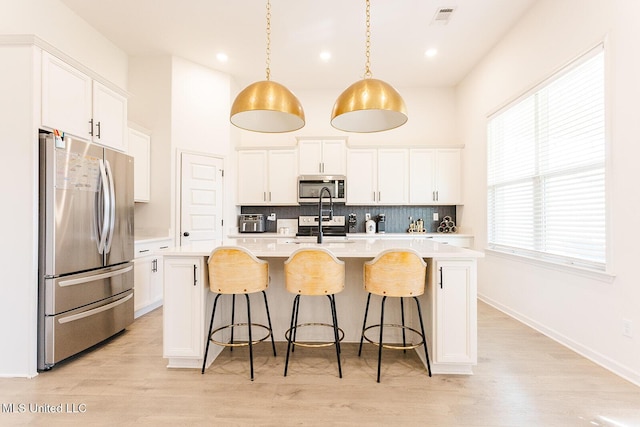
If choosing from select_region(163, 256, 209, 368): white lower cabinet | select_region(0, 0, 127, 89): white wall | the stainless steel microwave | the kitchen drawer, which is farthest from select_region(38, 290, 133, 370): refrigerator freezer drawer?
the stainless steel microwave

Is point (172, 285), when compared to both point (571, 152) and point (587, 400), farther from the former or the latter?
point (571, 152)

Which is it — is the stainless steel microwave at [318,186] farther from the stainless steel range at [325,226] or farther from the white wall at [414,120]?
the white wall at [414,120]

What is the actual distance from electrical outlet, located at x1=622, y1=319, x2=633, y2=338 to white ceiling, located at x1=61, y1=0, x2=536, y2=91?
3.07 metres

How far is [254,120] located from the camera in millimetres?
2664

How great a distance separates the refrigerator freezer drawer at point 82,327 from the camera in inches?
87.6

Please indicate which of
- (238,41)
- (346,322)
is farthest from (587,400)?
(238,41)

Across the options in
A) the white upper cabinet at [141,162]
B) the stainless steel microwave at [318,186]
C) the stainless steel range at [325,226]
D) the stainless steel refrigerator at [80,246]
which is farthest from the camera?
the stainless steel range at [325,226]

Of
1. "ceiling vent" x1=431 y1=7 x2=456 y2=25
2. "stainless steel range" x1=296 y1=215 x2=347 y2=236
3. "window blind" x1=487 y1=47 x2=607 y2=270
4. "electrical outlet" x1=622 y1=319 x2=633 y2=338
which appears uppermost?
"ceiling vent" x1=431 y1=7 x2=456 y2=25

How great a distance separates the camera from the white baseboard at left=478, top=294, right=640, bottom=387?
6.92 ft

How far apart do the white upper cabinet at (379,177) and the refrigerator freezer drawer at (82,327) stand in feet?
11.1

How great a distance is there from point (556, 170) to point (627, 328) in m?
1.42

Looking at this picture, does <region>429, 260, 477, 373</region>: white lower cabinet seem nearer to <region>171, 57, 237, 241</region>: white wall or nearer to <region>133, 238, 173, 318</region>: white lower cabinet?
<region>133, 238, 173, 318</region>: white lower cabinet

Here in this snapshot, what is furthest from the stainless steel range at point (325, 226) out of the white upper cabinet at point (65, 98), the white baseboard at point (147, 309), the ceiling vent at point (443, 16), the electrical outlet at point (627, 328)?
the electrical outlet at point (627, 328)

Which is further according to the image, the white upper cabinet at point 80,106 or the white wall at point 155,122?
the white wall at point 155,122
